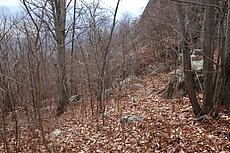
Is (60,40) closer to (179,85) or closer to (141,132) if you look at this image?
(179,85)

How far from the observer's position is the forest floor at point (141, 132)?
516 cm

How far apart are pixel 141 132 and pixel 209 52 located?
2220 millimetres

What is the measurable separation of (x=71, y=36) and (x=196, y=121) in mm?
7940

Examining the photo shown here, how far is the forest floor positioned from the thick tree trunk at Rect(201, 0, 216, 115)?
0.44m

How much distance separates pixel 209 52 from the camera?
18.2ft

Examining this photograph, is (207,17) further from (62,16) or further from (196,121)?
(62,16)

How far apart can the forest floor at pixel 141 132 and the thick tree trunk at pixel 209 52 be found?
1.43 feet

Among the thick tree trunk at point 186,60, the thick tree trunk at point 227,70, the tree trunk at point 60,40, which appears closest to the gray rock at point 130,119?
the thick tree trunk at point 186,60

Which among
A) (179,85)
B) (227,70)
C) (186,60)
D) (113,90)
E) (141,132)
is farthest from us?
(113,90)

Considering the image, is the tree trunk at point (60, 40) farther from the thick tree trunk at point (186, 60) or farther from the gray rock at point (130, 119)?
the thick tree trunk at point (186, 60)

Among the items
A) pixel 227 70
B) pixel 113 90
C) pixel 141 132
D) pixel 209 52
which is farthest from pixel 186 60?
pixel 113 90

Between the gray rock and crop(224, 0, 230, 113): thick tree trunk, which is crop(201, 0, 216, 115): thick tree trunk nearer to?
crop(224, 0, 230, 113): thick tree trunk

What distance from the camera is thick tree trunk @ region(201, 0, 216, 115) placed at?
Result: 5.45 meters

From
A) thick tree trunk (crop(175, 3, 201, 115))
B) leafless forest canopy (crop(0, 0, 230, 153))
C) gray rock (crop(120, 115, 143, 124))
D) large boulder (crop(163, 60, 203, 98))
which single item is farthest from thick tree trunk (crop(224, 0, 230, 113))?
large boulder (crop(163, 60, 203, 98))
